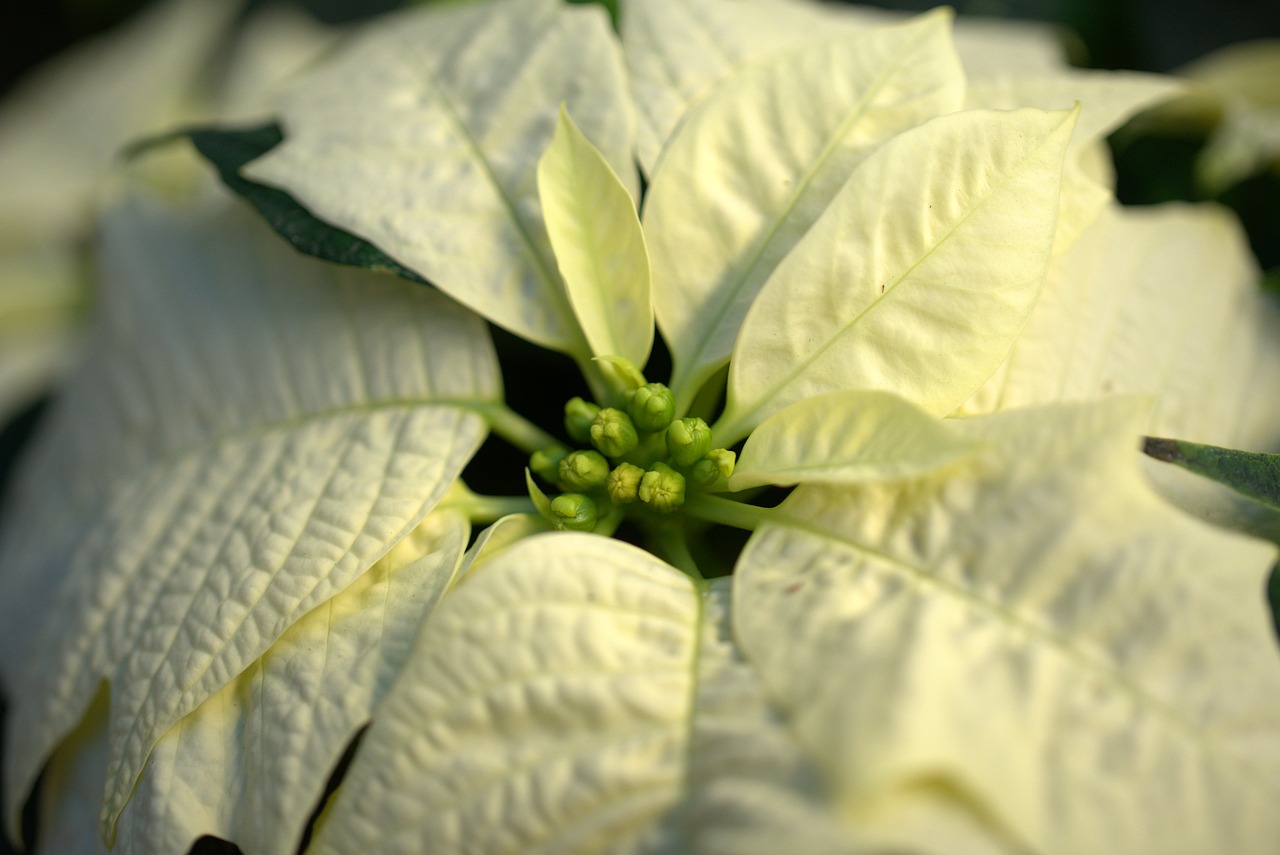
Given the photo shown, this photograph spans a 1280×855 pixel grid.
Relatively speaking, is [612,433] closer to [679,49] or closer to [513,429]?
[513,429]

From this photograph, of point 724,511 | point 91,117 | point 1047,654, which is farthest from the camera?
point 91,117

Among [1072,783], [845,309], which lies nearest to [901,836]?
[1072,783]

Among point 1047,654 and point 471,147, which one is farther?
point 471,147

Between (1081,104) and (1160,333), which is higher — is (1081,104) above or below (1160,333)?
above

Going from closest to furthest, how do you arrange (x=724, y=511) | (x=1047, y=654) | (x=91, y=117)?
(x=1047, y=654)
(x=724, y=511)
(x=91, y=117)

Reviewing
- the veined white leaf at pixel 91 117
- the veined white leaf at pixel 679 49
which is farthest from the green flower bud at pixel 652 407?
the veined white leaf at pixel 91 117

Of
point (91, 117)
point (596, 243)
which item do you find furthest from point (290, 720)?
point (91, 117)
